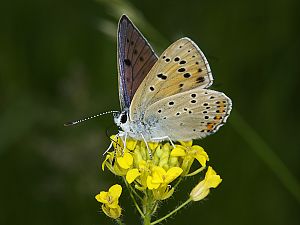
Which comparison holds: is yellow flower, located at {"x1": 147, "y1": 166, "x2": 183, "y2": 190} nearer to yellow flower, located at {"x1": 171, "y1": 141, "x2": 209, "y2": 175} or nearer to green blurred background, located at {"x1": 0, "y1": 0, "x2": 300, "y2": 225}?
yellow flower, located at {"x1": 171, "y1": 141, "x2": 209, "y2": 175}

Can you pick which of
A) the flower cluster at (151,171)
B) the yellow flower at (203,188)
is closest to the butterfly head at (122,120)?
the flower cluster at (151,171)

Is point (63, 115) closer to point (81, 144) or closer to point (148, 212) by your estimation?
point (81, 144)

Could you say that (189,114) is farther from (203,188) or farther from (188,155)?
(203,188)

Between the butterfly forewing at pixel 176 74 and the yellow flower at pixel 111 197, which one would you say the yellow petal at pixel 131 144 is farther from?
the yellow flower at pixel 111 197

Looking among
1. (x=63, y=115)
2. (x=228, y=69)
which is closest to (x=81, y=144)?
(x=63, y=115)

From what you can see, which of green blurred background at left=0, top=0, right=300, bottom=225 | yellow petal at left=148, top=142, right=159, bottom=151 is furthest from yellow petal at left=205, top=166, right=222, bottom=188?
green blurred background at left=0, top=0, right=300, bottom=225

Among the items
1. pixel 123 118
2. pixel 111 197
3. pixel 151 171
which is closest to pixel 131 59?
pixel 123 118
